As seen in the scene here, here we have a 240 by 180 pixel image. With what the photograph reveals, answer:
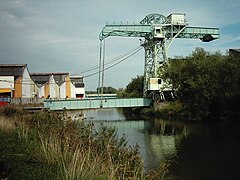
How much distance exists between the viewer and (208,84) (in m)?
28.6

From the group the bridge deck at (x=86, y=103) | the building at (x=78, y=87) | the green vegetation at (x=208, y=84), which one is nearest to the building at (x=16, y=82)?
the bridge deck at (x=86, y=103)

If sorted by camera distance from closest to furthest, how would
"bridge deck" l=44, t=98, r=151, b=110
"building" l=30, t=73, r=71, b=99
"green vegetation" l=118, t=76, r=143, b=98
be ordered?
"bridge deck" l=44, t=98, r=151, b=110, "green vegetation" l=118, t=76, r=143, b=98, "building" l=30, t=73, r=71, b=99

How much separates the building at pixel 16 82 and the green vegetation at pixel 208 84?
72.9ft

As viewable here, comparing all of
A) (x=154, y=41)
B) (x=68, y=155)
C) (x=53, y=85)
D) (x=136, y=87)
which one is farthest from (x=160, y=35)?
(x=68, y=155)

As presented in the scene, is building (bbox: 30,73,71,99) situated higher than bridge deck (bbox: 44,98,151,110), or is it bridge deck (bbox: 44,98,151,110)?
building (bbox: 30,73,71,99)

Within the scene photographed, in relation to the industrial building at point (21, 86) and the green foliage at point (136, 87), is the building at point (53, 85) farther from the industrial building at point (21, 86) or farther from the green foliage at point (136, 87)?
the green foliage at point (136, 87)

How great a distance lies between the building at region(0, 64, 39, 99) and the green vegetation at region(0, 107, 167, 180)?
111 ft

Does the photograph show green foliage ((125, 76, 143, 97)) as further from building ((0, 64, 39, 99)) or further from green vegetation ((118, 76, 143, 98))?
building ((0, 64, 39, 99))

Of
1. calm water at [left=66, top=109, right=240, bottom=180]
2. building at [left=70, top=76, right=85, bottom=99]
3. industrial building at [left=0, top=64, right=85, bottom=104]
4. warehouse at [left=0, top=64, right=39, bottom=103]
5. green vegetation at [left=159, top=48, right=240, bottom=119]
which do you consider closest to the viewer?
calm water at [left=66, top=109, right=240, bottom=180]

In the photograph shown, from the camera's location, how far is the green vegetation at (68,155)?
5.63m

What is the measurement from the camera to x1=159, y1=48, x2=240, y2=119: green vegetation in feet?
88.4

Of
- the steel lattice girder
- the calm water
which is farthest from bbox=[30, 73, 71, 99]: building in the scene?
the calm water

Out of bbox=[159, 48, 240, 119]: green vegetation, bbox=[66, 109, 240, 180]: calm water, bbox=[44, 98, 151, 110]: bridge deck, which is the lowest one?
bbox=[66, 109, 240, 180]: calm water

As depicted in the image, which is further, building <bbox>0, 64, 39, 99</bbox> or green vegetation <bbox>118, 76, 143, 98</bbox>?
green vegetation <bbox>118, 76, 143, 98</bbox>
